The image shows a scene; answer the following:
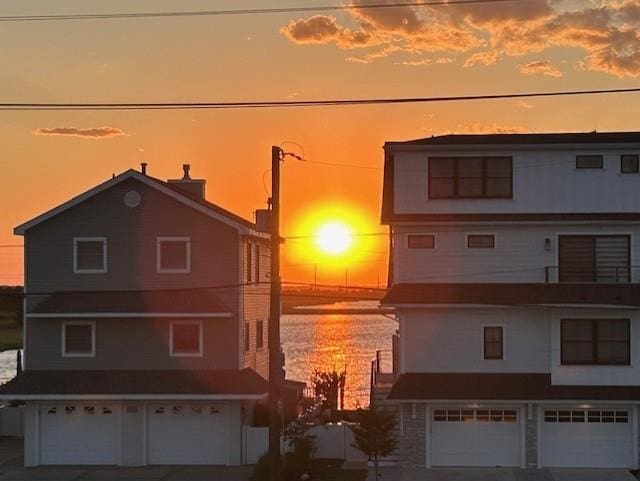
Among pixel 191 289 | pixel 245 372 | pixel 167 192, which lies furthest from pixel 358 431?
pixel 167 192

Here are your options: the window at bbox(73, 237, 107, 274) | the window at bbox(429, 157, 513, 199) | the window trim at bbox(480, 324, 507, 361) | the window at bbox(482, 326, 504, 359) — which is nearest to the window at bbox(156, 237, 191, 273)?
the window at bbox(73, 237, 107, 274)

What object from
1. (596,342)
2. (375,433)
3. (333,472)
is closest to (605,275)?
(596,342)

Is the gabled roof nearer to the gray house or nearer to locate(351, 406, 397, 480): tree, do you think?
the gray house

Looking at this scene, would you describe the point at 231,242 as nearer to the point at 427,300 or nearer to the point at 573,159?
the point at 427,300

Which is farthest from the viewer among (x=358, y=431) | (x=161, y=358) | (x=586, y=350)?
(x=161, y=358)

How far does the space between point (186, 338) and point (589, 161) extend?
52.7 ft

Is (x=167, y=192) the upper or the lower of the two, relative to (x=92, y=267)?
upper

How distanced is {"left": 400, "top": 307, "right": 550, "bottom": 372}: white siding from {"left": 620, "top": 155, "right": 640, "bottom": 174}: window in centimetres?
610

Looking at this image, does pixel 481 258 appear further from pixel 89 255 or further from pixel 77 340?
pixel 77 340

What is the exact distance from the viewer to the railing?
124 feet

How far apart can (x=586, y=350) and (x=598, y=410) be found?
2.08m

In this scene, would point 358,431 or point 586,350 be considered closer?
point 358,431

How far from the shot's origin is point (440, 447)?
37031 mm

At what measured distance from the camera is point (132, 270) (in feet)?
131
